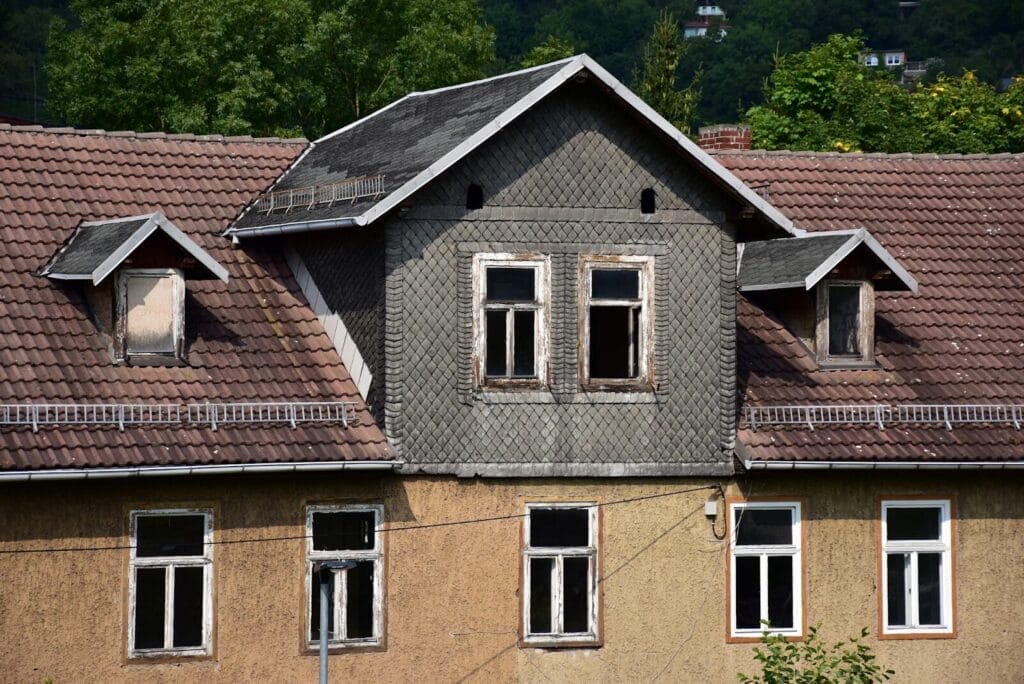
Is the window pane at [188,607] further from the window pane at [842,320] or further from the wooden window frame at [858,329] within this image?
the window pane at [842,320]

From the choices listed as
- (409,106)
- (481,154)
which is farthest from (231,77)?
(481,154)

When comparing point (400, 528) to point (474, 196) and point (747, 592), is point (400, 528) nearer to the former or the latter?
point (474, 196)

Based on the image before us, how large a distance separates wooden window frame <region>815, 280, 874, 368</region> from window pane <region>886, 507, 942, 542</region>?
1.66 meters

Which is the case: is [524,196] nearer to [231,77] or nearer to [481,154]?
[481,154]

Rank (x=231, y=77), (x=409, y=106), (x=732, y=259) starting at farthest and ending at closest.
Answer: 1. (x=231, y=77)
2. (x=409, y=106)
3. (x=732, y=259)

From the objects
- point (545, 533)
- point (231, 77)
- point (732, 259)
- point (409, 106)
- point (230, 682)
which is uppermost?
point (231, 77)

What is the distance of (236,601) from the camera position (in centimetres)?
1956

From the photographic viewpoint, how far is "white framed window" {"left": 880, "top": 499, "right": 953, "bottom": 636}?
2167 cm

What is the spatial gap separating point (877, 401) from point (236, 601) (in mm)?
7126

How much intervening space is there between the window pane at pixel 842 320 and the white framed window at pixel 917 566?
1.80 meters

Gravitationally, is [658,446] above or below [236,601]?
above

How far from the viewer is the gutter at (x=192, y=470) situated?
715 inches

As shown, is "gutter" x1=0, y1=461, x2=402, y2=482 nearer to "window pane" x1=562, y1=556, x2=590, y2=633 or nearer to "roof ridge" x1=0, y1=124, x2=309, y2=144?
"window pane" x1=562, y1=556, x2=590, y2=633

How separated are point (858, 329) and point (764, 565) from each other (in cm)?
291
